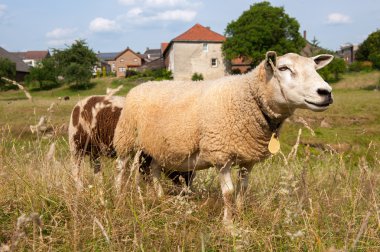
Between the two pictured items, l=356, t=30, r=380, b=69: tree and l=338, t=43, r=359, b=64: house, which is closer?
l=356, t=30, r=380, b=69: tree

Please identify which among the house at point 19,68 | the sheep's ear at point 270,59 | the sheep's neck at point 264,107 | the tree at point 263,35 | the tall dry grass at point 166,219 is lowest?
the tall dry grass at point 166,219

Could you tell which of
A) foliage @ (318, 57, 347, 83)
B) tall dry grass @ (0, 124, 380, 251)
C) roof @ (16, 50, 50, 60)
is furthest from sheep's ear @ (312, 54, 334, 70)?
roof @ (16, 50, 50, 60)

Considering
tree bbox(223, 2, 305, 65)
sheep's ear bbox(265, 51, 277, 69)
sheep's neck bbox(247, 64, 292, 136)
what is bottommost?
sheep's neck bbox(247, 64, 292, 136)

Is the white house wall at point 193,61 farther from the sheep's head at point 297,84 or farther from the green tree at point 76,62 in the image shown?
the sheep's head at point 297,84

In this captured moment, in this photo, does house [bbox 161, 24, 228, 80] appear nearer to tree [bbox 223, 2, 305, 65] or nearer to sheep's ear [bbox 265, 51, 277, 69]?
tree [bbox 223, 2, 305, 65]

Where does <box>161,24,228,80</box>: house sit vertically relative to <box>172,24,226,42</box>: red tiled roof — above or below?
below

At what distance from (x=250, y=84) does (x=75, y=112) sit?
3.24m

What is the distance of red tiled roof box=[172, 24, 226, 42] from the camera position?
54.1m

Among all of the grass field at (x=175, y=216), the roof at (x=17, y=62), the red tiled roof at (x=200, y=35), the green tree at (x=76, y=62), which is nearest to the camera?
the grass field at (x=175, y=216)

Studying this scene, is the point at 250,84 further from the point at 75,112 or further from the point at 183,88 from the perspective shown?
the point at 75,112

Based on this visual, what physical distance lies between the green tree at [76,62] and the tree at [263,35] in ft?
60.7

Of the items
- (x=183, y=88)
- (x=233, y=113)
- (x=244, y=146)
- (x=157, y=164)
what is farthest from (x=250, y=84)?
(x=157, y=164)

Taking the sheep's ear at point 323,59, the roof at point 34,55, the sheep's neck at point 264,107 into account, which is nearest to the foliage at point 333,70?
the sheep's ear at point 323,59

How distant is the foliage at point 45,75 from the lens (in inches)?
1962
